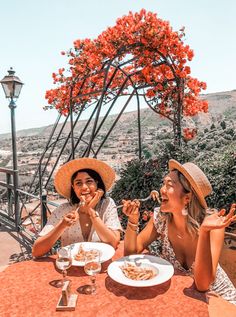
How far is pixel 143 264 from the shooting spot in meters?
1.92

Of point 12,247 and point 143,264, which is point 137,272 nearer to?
point 143,264

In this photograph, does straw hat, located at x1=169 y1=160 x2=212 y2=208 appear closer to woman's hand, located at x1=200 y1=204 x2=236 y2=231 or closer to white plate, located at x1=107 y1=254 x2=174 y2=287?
woman's hand, located at x1=200 y1=204 x2=236 y2=231

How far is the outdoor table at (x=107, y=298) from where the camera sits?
1467 millimetres

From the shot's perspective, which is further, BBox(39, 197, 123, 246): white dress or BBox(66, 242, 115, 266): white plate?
BBox(39, 197, 123, 246): white dress

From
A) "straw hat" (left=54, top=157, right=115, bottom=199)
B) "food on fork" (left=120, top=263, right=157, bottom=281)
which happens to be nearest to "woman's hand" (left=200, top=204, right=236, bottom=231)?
"food on fork" (left=120, top=263, right=157, bottom=281)

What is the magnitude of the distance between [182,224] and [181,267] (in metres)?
0.30

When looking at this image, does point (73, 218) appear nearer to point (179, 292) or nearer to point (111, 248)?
point (111, 248)

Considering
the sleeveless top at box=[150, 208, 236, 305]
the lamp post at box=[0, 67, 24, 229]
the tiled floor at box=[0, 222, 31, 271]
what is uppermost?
the lamp post at box=[0, 67, 24, 229]

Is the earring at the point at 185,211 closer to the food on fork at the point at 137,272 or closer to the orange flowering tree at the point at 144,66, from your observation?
the food on fork at the point at 137,272

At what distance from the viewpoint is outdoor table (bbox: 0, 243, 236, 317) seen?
147cm

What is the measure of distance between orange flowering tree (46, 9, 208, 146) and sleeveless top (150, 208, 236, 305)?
3.06 m

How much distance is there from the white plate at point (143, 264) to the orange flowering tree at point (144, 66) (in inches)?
132

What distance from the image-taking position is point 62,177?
→ 8.48ft

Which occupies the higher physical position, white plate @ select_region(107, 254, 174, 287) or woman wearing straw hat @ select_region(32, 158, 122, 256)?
woman wearing straw hat @ select_region(32, 158, 122, 256)
